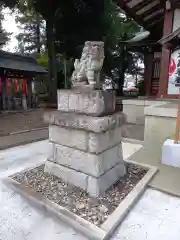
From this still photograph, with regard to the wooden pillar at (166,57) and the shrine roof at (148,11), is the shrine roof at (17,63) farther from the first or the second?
the wooden pillar at (166,57)

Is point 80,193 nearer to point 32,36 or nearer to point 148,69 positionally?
point 148,69

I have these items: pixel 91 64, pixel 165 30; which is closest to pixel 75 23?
pixel 165 30

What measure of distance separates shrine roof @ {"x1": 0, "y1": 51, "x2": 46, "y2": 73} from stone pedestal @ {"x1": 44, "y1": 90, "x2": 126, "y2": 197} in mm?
9762

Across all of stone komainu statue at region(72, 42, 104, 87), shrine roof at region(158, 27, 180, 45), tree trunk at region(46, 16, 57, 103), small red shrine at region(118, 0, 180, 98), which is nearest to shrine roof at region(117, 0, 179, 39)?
small red shrine at region(118, 0, 180, 98)

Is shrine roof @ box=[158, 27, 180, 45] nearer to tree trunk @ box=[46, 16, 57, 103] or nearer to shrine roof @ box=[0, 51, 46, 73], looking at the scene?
tree trunk @ box=[46, 16, 57, 103]

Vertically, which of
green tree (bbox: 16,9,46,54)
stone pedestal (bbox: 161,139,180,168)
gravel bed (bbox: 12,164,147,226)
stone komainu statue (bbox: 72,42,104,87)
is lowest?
gravel bed (bbox: 12,164,147,226)

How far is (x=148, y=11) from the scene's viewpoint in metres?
8.19

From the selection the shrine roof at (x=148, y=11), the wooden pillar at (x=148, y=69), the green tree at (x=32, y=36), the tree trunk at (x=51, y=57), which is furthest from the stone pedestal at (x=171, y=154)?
the green tree at (x=32, y=36)

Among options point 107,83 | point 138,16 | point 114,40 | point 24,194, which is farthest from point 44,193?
point 107,83

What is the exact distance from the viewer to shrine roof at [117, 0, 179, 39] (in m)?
7.52

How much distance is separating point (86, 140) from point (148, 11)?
25.4 ft

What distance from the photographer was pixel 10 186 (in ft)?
9.48

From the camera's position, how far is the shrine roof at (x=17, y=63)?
460 inches

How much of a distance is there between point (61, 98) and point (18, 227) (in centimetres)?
171
